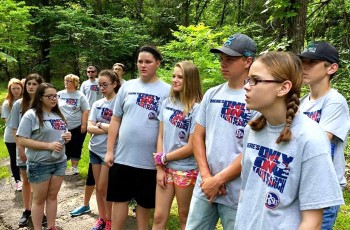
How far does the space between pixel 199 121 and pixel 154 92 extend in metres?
0.90

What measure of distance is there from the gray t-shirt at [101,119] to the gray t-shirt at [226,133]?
2.05 metres

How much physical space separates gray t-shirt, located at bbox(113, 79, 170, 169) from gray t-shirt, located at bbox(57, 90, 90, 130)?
3.00m

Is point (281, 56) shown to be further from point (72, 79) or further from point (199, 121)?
point (72, 79)

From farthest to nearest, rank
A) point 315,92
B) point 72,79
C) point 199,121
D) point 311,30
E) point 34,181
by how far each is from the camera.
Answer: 1. point 311,30
2. point 72,79
3. point 34,181
4. point 199,121
5. point 315,92

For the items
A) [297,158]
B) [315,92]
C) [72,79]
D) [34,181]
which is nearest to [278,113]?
[297,158]

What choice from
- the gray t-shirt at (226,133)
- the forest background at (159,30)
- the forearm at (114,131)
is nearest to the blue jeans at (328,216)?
the gray t-shirt at (226,133)

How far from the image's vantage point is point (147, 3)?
1972 cm

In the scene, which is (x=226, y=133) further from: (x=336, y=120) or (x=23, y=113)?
(x=23, y=113)

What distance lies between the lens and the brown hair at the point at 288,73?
171 centimetres

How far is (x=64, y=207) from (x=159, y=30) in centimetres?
1420

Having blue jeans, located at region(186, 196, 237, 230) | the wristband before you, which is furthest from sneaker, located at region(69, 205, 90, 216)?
blue jeans, located at region(186, 196, 237, 230)

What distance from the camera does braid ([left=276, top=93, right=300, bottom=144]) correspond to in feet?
5.53

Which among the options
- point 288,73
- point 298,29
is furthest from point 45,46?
point 288,73

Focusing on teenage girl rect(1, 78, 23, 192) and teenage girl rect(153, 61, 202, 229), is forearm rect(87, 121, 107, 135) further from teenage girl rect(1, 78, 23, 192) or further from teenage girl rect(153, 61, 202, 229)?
teenage girl rect(1, 78, 23, 192)
